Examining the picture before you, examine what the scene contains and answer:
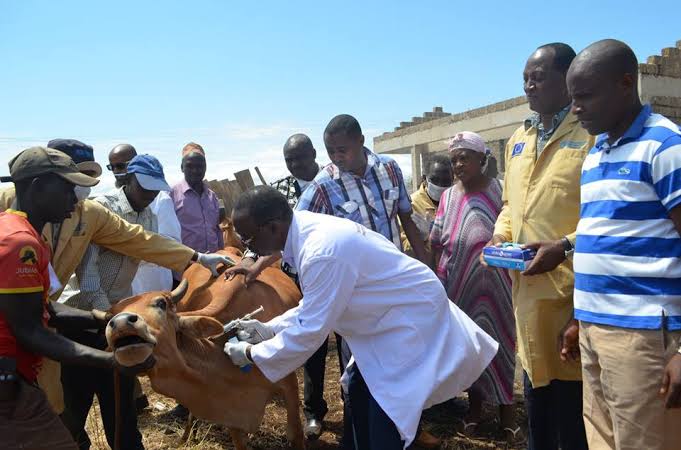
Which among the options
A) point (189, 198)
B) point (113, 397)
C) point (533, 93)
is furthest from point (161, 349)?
point (189, 198)

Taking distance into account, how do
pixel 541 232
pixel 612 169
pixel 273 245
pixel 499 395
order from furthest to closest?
1. pixel 499 395
2. pixel 541 232
3. pixel 273 245
4. pixel 612 169

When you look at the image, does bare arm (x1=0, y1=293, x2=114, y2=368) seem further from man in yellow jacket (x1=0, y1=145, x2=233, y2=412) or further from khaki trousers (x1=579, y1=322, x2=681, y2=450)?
khaki trousers (x1=579, y1=322, x2=681, y2=450)

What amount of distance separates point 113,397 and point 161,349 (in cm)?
61

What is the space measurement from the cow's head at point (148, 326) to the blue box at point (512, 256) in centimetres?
177

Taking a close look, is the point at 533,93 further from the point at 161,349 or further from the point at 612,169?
the point at 161,349

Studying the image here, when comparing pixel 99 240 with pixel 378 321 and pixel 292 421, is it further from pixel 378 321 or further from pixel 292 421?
pixel 378 321

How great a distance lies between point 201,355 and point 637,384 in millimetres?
2458

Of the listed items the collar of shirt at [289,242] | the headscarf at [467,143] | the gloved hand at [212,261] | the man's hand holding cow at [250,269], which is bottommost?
the man's hand holding cow at [250,269]

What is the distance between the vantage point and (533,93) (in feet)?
10.7

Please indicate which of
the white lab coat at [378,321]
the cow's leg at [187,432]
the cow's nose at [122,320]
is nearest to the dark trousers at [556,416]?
the white lab coat at [378,321]

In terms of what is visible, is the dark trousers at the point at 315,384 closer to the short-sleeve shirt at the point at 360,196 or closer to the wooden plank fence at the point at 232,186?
the short-sleeve shirt at the point at 360,196

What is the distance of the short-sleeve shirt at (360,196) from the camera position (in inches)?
170

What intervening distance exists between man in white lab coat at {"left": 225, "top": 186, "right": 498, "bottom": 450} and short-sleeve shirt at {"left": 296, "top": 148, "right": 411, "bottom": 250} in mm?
1274

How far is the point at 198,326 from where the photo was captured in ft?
12.5
